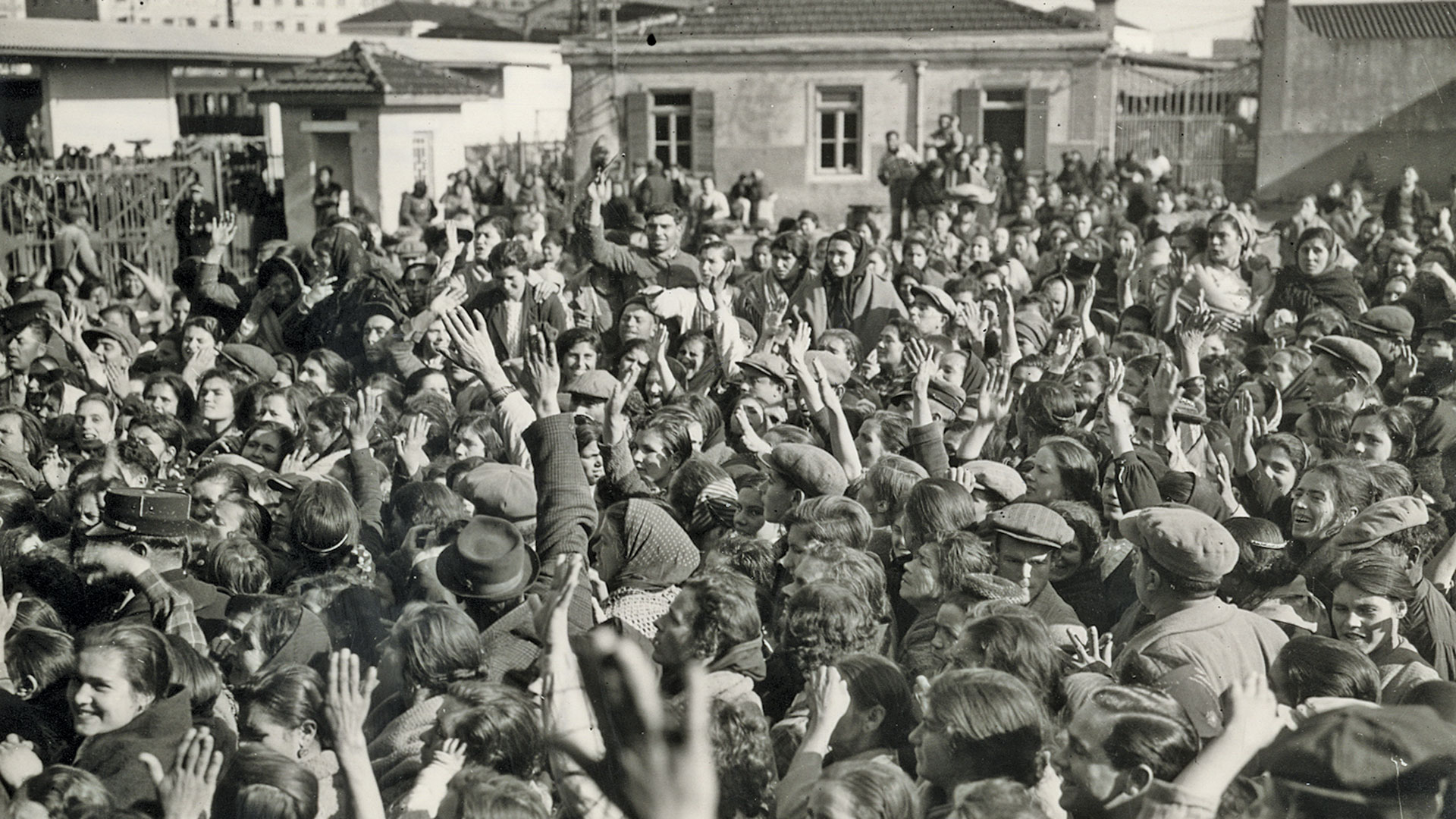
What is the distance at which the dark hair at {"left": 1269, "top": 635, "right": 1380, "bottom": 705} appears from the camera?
3355mm

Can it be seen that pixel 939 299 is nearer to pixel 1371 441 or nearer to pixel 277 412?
pixel 1371 441

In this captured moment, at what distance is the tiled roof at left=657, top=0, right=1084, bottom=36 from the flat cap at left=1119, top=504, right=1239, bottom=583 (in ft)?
62.9

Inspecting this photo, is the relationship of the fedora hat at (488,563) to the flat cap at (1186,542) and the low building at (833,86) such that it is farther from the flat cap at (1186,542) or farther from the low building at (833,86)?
the low building at (833,86)

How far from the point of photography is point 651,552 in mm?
4449

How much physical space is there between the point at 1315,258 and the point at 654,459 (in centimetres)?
467

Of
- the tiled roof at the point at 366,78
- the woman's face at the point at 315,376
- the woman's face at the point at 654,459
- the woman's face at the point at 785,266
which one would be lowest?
the woman's face at the point at 654,459

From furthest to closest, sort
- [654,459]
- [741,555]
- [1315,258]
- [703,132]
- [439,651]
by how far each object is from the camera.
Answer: [703,132] < [1315,258] < [654,459] < [741,555] < [439,651]

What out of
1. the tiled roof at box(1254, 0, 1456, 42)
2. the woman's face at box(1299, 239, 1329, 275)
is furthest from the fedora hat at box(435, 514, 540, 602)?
the tiled roof at box(1254, 0, 1456, 42)

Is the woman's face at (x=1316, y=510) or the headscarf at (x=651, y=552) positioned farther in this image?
the woman's face at (x=1316, y=510)

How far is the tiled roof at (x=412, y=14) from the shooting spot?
27.1m

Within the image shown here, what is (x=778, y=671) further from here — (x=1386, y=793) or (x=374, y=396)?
(x=374, y=396)

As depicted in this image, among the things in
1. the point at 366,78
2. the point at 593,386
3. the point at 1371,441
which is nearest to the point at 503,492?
the point at 593,386

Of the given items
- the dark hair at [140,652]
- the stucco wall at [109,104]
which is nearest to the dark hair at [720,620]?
the dark hair at [140,652]

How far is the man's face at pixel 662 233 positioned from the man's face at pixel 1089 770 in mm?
6225
